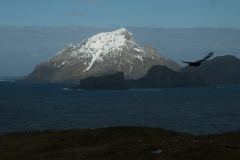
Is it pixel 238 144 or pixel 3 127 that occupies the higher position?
pixel 238 144

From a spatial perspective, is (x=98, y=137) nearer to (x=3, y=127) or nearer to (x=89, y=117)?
(x=3, y=127)

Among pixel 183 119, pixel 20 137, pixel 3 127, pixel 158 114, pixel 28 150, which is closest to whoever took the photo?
pixel 28 150

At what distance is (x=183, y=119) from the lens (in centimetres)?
14700

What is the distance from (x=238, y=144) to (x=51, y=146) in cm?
3212

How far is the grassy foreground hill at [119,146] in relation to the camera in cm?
5809

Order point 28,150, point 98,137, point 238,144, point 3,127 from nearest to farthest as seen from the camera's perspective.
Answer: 1. point 238,144
2. point 28,150
3. point 98,137
4. point 3,127

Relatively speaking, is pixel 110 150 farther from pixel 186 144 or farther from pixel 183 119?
pixel 183 119

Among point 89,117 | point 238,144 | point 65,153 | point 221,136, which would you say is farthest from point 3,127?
point 238,144

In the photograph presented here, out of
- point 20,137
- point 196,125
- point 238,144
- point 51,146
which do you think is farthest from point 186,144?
point 196,125

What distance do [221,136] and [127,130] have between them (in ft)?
59.2

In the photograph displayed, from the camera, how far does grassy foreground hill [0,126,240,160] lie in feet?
191

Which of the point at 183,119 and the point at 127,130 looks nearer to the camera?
the point at 127,130

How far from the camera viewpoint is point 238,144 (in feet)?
207

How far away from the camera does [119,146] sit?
66.2 m
